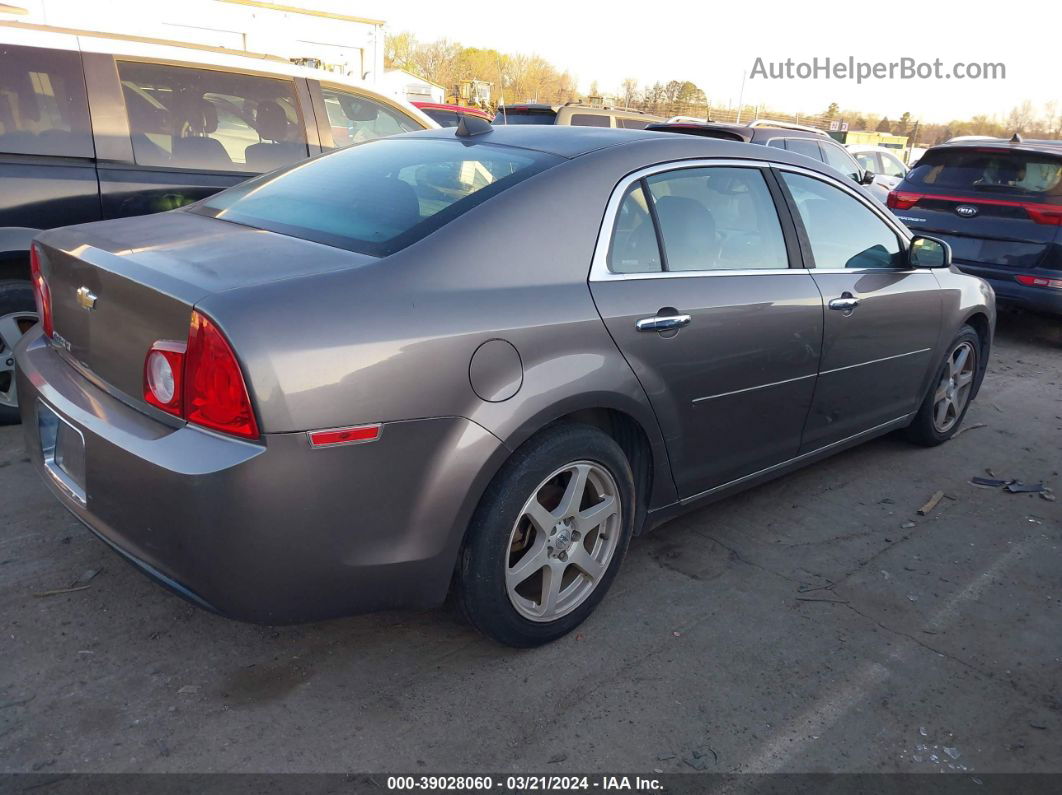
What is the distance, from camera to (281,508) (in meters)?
2.16

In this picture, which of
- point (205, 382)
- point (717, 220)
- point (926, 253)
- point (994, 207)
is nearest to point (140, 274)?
point (205, 382)

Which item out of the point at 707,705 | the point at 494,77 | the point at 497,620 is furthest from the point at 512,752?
the point at 494,77

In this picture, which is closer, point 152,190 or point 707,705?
point 707,705

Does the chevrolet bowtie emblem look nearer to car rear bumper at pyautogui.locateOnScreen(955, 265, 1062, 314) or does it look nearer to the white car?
car rear bumper at pyautogui.locateOnScreen(955, 265, 1062, 314)

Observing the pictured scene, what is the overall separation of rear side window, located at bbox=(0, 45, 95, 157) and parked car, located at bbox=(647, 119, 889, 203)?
6374 millimetres

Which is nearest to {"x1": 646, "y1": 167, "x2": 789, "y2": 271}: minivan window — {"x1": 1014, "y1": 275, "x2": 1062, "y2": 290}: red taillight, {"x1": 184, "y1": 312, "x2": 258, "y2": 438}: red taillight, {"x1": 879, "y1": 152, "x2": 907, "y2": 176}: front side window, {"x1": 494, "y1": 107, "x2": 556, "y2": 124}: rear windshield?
{"x1": 184, "y1": 312, "x2": 258, "y2": 438}: red taillight

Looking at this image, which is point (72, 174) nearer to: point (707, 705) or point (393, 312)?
point (393, 312)

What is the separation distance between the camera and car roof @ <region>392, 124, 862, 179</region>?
3.05 metres

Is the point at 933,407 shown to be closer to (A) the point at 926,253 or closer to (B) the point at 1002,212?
(A) the point at 926,253

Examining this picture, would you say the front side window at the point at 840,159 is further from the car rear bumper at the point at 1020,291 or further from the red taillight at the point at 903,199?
the car rear bumper at the point at 1020,291

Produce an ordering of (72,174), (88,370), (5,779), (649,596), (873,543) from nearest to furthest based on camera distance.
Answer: (5,779) → (88,370) → (649,596) → (873,543) → (72,174)

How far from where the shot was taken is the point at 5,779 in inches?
85.6

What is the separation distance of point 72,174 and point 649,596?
3454 millimetres

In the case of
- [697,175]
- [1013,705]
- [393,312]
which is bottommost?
[1013,705]
